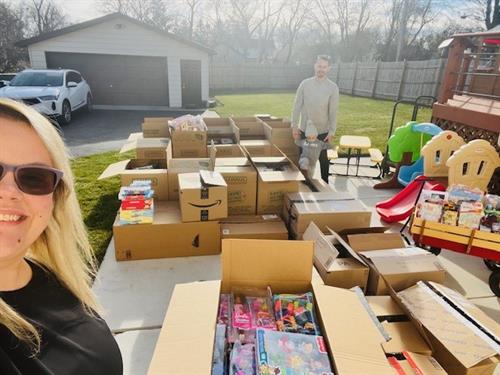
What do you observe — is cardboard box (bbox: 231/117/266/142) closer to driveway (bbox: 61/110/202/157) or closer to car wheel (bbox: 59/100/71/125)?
driveway (bbox: 61/110/202/157)

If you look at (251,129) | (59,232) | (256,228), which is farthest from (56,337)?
(251,129)

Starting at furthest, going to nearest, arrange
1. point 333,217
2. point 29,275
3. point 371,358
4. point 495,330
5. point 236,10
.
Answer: point 236,10, point 333,217, point 495,330, point 371,358, point 29,275

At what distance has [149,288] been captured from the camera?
9.98 feet

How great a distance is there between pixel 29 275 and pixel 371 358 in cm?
141

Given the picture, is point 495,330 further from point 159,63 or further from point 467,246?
point 159,63

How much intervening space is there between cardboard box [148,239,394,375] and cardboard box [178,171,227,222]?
1428 mm

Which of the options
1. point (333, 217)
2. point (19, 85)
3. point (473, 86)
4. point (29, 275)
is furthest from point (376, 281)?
point (19, 85)

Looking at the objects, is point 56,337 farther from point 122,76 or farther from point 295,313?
point 122,76

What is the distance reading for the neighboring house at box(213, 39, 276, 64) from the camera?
39375 mm

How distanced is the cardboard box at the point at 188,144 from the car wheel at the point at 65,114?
7.00m

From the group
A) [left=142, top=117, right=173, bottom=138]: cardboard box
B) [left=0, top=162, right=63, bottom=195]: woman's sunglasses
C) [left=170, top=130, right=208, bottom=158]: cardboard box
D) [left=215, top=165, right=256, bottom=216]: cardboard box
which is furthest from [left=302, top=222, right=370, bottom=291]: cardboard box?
[left=142, top=117, right=173, bottom=138]: cardboard box

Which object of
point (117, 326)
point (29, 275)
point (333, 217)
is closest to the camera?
point (29, 275)

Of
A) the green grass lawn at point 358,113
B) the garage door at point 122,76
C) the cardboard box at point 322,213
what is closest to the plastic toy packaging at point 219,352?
the cardboard box at point 322,213

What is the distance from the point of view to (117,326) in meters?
2.59
